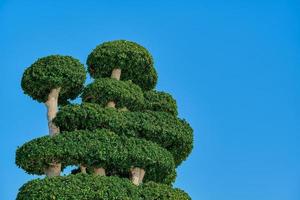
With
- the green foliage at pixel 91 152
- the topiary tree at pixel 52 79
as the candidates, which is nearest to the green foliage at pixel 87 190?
the green foliage at pixel 91 152

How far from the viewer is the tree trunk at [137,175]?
1584 centimetres

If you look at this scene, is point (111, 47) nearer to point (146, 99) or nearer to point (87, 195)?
point (146, 99)

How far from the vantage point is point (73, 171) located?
17984 millimetres

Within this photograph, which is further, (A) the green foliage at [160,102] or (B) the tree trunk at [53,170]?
(A) the green foliage at [160,102]

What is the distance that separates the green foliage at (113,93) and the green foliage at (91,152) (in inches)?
61.7

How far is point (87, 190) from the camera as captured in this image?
14.0m

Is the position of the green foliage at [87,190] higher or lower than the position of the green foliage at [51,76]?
lower

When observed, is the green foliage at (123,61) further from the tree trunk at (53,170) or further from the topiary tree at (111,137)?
the tree trunk at (53,170)

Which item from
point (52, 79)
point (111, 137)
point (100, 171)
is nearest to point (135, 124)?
point (111, 137)

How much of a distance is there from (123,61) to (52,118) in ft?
9.32

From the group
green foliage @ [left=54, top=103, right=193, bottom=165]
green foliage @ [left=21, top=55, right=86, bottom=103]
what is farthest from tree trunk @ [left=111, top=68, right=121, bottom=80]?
green foliage @ [left=54, top=103, right=193, bottom=165]

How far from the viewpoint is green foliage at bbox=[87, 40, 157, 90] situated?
1803 cm

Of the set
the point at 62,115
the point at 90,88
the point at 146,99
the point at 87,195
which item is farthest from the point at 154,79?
the point at 87,195

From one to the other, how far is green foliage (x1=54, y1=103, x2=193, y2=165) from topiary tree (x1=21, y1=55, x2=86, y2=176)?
615 mm
